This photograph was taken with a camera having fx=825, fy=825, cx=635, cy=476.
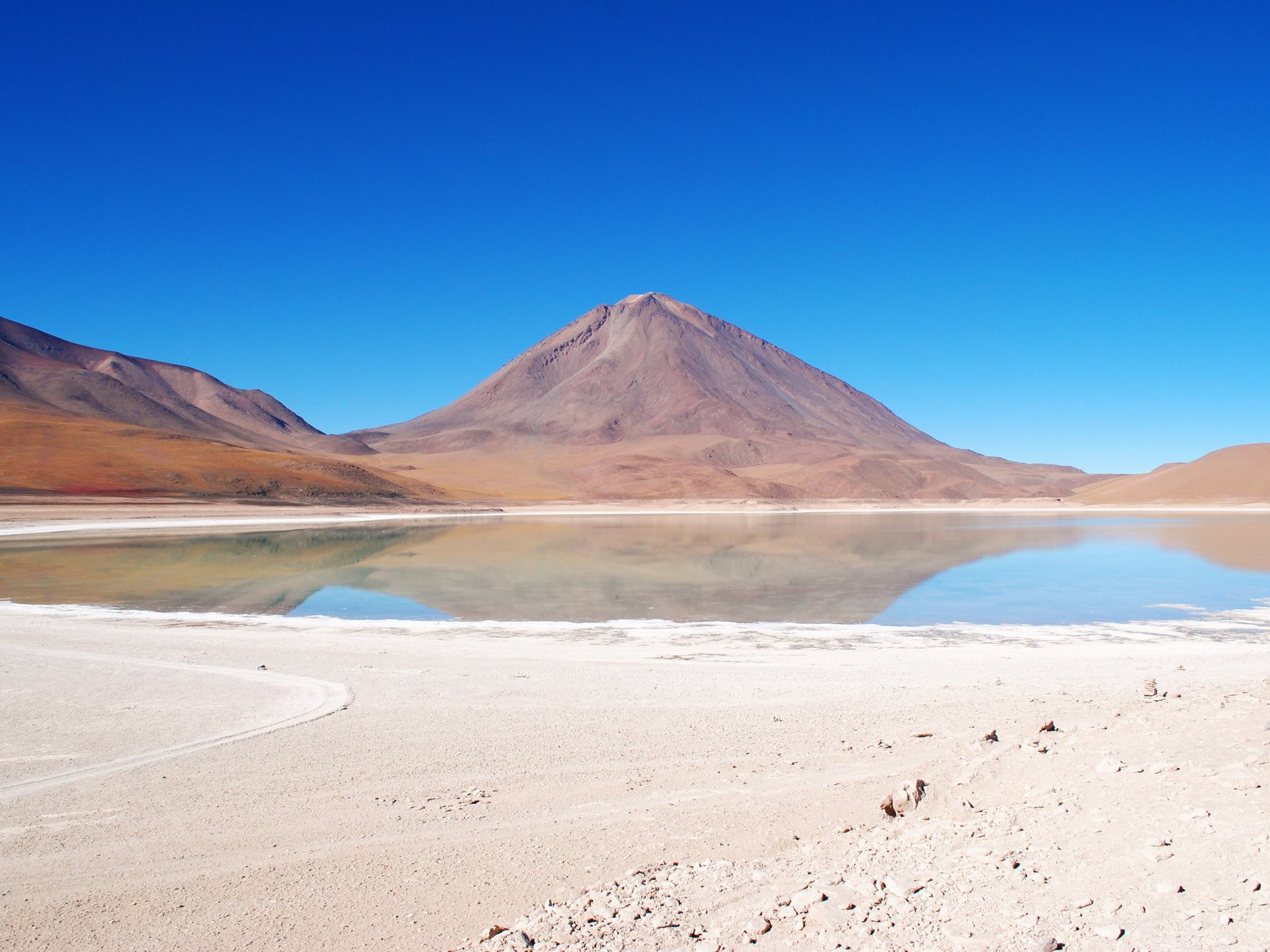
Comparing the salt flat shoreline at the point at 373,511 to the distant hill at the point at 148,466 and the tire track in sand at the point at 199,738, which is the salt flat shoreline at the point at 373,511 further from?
the tire track in sand at the point at 199,738

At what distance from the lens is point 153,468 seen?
6888cm

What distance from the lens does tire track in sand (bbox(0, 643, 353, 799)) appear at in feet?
18.5

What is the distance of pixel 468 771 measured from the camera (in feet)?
19.1

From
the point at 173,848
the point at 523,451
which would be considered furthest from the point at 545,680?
the point at 523,451

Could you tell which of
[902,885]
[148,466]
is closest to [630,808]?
[902,885]

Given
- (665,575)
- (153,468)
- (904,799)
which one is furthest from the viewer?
(153,468)

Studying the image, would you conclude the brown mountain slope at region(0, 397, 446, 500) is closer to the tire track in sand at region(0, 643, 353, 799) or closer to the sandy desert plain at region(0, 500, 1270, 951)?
the tire track in sand at region(0, 643, 353, 799)

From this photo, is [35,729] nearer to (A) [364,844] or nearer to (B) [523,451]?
(A) [364,844]

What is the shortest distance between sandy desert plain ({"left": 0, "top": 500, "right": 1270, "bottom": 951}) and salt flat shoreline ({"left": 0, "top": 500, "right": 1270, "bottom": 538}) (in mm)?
38835

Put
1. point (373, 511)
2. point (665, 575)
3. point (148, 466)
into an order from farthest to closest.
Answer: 1. point (148, 466)
2. point (373, 511)
3. point (665, 575)

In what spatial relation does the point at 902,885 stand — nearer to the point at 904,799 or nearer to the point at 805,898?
the point at 805,898

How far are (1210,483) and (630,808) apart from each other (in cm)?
10524

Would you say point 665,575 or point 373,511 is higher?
point 373,511

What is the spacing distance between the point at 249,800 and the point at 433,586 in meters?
15.6
